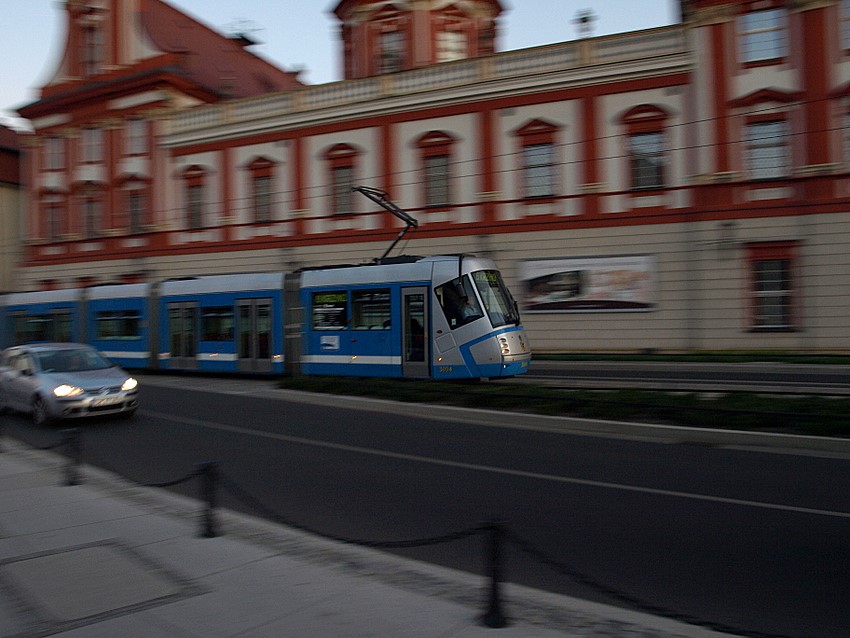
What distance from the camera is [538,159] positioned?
28.5 metres

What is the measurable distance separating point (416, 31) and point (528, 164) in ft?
33.4

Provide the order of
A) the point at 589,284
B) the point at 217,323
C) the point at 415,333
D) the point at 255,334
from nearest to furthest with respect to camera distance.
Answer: the point at 415,333, the point at 255,334, the point at 217,323, the point at 589,284

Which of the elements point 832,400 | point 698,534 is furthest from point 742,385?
point 698,534

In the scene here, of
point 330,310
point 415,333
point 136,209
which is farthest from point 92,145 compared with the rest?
point 415,333

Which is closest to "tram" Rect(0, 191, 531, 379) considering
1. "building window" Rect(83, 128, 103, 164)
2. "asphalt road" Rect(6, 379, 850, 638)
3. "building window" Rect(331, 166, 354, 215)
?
"asphalt road" Rect(6, 379, 850, 638)

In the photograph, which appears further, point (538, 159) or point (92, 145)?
point (92, 145)

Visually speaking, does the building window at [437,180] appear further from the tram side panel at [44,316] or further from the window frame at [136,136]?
the window frame at [136,136]

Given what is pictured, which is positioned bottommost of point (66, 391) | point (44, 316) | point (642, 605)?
point (642, 605)

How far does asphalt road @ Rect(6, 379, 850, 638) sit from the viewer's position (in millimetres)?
5508

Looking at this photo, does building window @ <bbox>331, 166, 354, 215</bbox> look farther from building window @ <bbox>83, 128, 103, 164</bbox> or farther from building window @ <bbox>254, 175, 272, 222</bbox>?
building window @ <bbox>83, 128, 103, 164</bbox>

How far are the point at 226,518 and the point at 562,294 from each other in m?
21.2

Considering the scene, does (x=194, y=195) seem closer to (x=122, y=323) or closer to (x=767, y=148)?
(x=122, y=323)

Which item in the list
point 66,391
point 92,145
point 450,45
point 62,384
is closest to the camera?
point 66,391

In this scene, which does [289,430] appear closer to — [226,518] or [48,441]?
[48,441]
